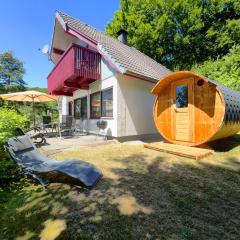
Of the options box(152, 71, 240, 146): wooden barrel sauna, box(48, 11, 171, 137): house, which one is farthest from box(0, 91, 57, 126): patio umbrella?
box(152, 71, 240, 146): wooden barrel sauna

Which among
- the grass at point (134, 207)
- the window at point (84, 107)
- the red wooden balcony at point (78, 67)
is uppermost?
the red wooden balcony at point (78, 67)

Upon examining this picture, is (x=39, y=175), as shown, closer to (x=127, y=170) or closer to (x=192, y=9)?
(x=127, y=170)

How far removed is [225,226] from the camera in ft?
8.86

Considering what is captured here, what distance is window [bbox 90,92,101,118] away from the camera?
11253 mm

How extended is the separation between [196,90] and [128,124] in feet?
11.9

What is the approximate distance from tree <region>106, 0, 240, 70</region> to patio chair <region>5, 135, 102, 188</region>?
23659 millimetres

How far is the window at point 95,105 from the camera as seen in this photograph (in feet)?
36.9

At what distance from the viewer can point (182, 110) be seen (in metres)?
8.16

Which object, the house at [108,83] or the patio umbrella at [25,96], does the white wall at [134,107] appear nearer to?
the house at [108,83]

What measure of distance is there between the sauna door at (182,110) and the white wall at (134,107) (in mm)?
2321

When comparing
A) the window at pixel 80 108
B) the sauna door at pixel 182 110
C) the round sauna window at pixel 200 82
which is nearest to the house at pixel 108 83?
the window at pixel 80 108

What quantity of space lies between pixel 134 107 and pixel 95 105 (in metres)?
2.55

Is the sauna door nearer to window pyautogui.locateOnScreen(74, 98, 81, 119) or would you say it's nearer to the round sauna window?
the round sauna window

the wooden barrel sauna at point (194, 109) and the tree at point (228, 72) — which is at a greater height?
the tree at point (228, 72)
